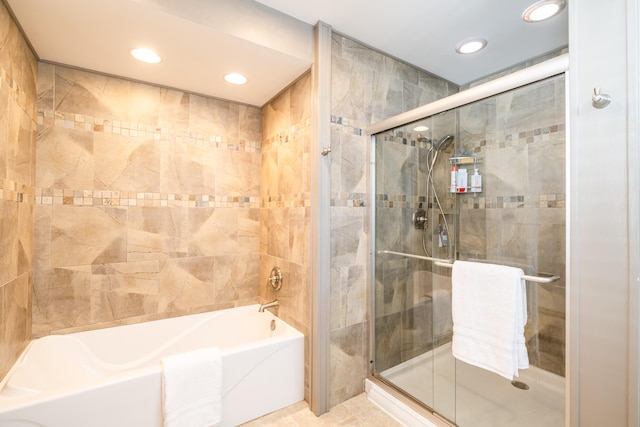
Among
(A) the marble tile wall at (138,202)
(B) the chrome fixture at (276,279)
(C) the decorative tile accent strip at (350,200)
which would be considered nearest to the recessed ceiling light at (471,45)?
(C) the decorative tile accent strip at (350,200)

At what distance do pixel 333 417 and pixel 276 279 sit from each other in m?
0.96

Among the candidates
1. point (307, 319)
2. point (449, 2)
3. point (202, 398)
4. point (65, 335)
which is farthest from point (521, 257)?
point (65, 335)

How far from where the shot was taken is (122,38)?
1591 millimetres

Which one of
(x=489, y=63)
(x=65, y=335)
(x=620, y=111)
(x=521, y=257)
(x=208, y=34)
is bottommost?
(x=65, y=335)

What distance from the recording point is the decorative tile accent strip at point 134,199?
184cm

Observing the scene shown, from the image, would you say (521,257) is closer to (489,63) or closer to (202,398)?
(489,63)

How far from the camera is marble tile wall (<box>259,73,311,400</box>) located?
1951mm

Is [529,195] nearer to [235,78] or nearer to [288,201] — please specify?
[288,201]

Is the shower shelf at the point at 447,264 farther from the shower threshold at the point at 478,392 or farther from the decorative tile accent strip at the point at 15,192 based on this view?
the decorative tile accent strip at the point at 15,192

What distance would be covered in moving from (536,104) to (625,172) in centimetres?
46

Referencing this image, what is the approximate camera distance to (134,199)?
207 centimetres

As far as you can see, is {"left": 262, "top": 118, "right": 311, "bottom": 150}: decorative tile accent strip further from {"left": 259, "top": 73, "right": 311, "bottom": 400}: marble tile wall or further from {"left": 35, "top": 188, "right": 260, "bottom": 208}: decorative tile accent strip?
{"left": 35, "top": 188, "right": 260, "bottom": 208}: decorative tile accent strip

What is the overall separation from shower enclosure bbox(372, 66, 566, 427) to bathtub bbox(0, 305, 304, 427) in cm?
72

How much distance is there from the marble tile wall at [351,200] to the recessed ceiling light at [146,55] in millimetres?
1069
